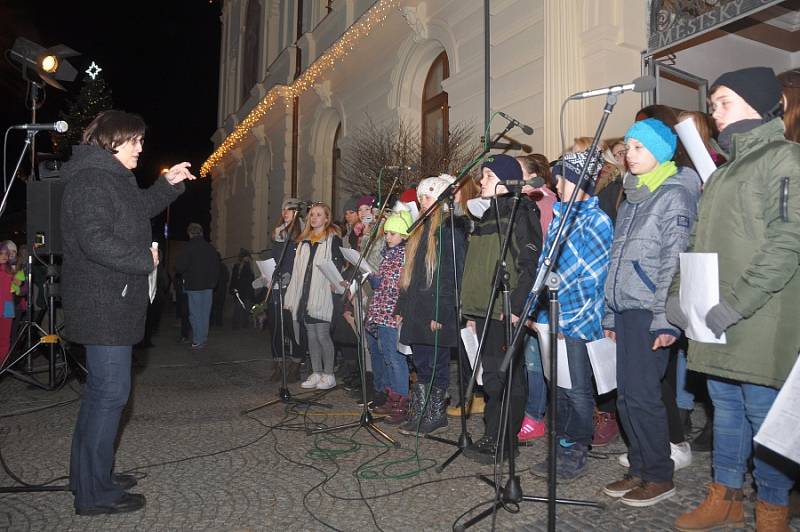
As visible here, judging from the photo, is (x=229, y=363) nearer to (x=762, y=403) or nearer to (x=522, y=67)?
(x=522, y=67)

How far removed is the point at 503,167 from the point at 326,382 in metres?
3.45

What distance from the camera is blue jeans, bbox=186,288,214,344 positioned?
9828 millimetres

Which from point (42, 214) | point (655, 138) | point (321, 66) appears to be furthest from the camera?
point (321, 66)

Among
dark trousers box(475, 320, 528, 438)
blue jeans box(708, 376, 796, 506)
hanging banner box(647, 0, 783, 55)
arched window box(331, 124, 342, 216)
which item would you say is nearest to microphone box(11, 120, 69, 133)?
dark trousers box(475, 320, 528, 438)

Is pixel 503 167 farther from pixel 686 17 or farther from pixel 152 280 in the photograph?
pixel 686 17

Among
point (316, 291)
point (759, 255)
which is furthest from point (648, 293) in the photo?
point (316, 291)

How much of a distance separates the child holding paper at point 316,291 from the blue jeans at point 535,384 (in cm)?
241

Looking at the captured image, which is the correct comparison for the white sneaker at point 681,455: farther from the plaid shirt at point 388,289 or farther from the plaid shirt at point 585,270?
the plaid shirt at point 388,289

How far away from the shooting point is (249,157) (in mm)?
22453

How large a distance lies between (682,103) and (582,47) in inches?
60.8

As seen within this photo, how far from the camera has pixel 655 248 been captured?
3059 mm

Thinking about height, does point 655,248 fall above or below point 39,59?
below

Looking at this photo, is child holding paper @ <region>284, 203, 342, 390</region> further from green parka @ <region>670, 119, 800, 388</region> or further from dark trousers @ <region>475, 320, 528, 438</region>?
green parka @ <region>670, 119, 800, 388</region>

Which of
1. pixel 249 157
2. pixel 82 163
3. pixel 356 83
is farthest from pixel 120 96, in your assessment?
pixel 82 163
